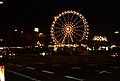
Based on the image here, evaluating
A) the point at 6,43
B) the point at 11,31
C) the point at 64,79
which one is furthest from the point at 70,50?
the point at 11,31

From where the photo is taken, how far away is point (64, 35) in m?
61.3

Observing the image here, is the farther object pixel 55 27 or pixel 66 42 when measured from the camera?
pixel 66 42

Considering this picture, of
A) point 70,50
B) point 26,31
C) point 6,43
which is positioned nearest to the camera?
point 70,50

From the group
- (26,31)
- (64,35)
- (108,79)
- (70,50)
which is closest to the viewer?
(108,79)

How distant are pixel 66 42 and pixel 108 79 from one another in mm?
51655

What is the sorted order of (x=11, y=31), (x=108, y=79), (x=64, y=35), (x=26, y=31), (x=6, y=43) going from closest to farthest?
1. (x=108, y=79)
2. (x=64, y=35)
3. (x=6, y=43)
4. (x=11, y=31)
5. (x=26, y=31)

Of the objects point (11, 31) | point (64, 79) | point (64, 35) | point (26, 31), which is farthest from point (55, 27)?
point (26, 31)

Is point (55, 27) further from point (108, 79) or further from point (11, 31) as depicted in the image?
point (11, 31)

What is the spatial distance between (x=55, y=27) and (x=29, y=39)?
2772 inches

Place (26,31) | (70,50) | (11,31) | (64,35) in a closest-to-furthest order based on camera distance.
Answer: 1. (64,35)
2. (70,50)
3. (11,31)
4. (26,31)

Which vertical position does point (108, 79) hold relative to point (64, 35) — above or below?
below

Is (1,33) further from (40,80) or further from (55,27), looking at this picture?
(40,80)

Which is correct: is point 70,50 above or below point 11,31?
below

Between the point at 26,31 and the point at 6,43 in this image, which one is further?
the point at 26,31
